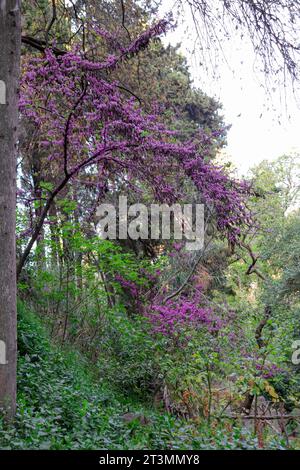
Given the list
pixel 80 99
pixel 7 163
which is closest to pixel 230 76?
pixel 80 99

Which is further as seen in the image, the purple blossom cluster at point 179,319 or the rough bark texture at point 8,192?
the purple blossom cluster at point 179,319

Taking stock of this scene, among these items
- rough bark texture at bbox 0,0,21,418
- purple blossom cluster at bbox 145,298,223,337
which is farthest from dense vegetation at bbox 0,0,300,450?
rough bark texture at bbox 0,0,21,418

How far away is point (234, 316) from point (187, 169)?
14.5 feet

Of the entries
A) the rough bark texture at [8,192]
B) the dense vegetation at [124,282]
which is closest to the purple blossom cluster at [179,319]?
the dense vegetation at [124,282]

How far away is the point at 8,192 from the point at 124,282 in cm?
514

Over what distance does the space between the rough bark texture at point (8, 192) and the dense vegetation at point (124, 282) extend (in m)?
0.32

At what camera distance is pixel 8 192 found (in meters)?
4.12

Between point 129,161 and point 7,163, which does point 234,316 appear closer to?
point 129,161

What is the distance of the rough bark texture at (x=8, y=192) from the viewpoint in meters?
4.06

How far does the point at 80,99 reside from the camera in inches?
212

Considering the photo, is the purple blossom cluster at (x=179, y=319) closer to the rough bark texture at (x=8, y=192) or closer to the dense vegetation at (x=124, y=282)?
the dense vegetation at (x=124, y=282)

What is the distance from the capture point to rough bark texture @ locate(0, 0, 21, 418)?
406 centimetres

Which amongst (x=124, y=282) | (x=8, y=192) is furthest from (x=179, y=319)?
(x=8, y=192)

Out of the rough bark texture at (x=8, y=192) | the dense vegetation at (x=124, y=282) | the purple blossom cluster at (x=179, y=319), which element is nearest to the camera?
the rough bark texture at (x=8, y=192)
